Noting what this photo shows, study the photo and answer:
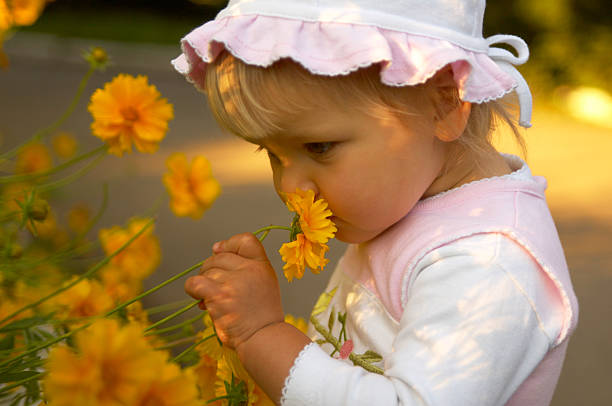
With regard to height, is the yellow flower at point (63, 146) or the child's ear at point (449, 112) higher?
the child's ear at point (449, 112)

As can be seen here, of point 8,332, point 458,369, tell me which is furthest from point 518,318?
point 8,332

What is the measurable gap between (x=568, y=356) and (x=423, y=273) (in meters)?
1.24

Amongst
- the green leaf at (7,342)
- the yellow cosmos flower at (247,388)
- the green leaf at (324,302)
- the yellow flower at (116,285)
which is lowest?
the green leaf at (324,302)

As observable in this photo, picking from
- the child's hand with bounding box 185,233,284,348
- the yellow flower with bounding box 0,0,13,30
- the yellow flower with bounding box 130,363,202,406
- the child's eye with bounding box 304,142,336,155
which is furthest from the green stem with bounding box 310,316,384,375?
the yellow flower with bounding box 0,0,13,30

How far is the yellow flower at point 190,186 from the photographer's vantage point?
1.08m

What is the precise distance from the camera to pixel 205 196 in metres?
1.08

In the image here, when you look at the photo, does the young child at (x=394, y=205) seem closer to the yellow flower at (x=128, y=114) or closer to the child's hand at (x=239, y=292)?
the child's hand at (x=239, y=292)

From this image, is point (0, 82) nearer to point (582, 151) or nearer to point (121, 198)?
point (121, 198)

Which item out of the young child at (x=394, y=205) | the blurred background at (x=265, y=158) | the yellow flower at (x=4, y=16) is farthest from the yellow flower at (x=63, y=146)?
the young child at (x=394, y=205)

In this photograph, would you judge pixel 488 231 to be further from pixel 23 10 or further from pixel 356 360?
pixel 23 10

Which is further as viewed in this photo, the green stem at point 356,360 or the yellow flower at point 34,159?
the yellow flower at point 34,159

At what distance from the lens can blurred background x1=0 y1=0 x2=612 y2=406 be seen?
2119 mm

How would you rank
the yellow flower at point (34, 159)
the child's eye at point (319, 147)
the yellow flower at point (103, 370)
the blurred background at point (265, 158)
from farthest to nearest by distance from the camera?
the blurred background at point (265, 158), the yellow flower at point (34, 159), the child's eye at point (319, 147), the yellow flower at point (103, 370)

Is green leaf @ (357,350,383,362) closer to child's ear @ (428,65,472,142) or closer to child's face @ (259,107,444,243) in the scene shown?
child's face @ (259,107,444,243)
